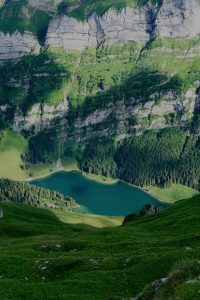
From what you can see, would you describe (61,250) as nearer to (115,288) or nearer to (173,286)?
(115,288)

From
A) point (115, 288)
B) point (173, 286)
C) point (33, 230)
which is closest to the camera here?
point (173, 286)

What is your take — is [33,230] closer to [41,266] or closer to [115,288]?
[41,266]

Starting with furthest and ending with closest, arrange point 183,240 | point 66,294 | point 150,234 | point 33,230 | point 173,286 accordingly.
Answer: point 33,230, point 150,234, point 183,240, point 66,294, point 173,286

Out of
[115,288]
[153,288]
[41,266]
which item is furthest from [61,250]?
[153,288]

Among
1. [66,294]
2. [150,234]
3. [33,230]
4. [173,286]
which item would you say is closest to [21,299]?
[66,294]

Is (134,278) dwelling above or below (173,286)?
below

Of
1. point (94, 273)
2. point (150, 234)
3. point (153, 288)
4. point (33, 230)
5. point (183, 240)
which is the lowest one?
point (33, 230)

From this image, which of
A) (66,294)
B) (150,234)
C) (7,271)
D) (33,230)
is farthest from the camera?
(33,230)

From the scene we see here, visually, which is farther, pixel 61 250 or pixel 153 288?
pixel 61 250

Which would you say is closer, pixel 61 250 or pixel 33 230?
pixel 61 250
